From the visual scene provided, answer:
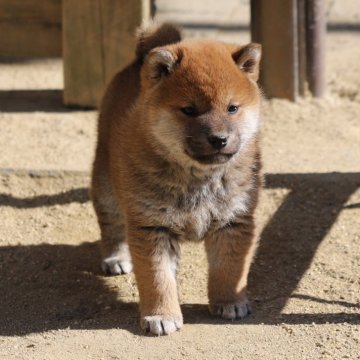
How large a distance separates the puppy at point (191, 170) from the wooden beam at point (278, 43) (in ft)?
10.4

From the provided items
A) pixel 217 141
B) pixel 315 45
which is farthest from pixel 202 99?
pixel 315 45

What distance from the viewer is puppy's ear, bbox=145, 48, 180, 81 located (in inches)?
214

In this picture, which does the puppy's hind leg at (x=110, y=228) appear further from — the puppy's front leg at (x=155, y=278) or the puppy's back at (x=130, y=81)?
the puppy's front leg at (x=155, y=278)

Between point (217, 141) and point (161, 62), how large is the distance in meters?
0.57

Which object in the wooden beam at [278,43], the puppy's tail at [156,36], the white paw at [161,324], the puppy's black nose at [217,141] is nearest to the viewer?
the puppy's black nose at [217,141]

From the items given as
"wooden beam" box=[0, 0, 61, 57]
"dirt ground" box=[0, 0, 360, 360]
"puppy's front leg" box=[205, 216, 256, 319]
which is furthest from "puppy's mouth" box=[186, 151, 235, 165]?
"wooden beam" box=[0, 0, 61, 57]

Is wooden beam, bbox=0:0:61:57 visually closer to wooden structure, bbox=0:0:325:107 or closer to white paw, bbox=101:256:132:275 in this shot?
wooden structure, bbox=0:0:325:107

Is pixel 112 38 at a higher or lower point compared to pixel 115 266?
higher

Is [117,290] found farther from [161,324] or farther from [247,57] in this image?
[247,57]

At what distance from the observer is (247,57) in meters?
5.55

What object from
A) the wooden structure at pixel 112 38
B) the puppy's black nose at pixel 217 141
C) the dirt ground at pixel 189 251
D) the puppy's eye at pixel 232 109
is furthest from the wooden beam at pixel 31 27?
the puppy's black nose at pixel 217 141

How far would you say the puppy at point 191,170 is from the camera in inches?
212

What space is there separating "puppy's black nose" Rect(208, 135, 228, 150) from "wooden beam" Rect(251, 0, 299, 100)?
3745 mm

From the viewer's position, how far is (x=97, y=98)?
29.3 feet
